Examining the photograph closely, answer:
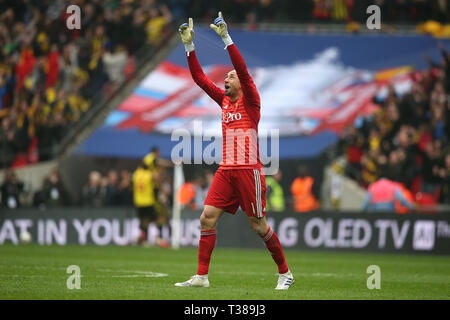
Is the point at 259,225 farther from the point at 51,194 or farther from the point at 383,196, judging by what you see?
the point at 51,194

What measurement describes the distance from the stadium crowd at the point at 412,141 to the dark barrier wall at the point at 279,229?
146 cm

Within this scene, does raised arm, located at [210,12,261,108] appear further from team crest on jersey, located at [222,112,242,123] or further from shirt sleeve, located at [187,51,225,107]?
shirt sleeve, located at [187,51,225,107]

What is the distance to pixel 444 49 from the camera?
2505 cm

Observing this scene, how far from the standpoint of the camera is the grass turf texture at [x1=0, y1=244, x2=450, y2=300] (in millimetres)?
8391

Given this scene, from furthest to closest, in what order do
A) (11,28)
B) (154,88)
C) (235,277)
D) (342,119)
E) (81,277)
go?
1. (11,28)
2. (154,88)
3. (342,119)
4. (235,277)
5. (81,277)

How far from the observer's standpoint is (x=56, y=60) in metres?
27.1

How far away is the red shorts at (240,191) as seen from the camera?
9266 mm

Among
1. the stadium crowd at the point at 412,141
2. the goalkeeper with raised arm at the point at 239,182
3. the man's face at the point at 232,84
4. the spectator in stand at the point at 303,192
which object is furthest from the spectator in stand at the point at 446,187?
the man's face at the point at 232,84

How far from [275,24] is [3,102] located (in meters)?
8.97

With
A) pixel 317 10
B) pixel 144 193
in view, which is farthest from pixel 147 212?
pixel 317 10

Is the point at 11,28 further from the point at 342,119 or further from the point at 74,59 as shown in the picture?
the point at 342,119

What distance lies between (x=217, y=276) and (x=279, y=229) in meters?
9.11

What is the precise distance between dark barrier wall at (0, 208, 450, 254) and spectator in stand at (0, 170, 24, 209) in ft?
2.87
